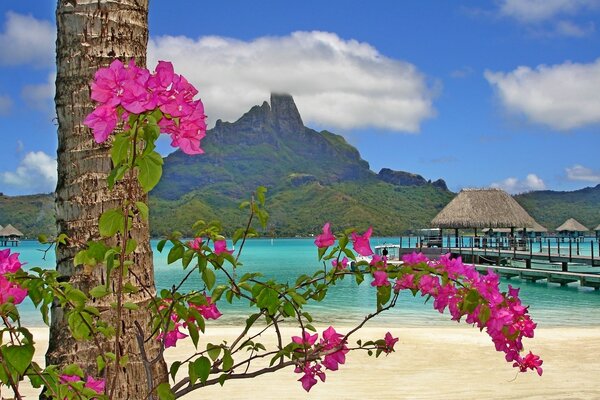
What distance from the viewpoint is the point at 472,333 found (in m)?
11.1

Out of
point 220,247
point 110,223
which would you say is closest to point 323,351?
point 220,247

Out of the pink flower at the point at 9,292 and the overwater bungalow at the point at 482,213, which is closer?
the pink flower at the point at 9,292

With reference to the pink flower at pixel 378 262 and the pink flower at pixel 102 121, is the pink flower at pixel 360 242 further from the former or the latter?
the pink flower at pixel 102 121

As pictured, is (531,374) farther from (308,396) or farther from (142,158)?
(142,158)

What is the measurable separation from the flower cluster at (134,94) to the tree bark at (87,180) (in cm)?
80

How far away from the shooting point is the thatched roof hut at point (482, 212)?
108ft

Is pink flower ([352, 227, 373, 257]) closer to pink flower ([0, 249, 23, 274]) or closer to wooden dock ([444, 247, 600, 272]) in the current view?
pink flower ([0, 249, 23, 274])

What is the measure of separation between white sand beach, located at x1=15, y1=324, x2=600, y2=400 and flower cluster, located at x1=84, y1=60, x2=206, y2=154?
4.72 meters

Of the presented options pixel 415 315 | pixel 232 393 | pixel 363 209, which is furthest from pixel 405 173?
pixel 232 393

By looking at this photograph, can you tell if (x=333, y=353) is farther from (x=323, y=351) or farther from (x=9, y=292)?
(x=9, y=292)

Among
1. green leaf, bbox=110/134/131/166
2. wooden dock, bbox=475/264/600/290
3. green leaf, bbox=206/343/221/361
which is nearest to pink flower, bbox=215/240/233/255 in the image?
green leaf, bbox=206/343/221/361

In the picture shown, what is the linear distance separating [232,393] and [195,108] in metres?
4.87

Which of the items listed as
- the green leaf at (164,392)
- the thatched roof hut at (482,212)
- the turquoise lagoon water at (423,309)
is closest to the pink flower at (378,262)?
the green leaf at (164,392)

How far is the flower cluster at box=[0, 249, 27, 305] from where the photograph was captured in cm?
159
